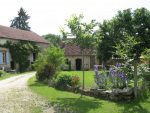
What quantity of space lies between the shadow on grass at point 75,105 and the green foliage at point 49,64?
10879 mm

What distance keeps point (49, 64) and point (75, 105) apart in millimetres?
13170

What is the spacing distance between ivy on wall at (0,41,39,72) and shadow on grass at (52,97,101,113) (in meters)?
31.3

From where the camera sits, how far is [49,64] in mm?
27766

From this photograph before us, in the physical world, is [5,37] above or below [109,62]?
above

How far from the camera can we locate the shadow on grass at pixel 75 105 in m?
13.9

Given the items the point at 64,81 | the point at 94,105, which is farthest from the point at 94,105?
the point at 64,81

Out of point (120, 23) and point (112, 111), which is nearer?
point (112, 111)

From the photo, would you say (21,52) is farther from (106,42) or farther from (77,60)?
(106,42)

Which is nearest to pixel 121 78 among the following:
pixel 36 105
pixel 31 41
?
pixel 36 105

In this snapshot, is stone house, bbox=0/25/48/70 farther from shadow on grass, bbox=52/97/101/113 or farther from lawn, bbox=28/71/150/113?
shadow on grass, bbox=52/97/101/113

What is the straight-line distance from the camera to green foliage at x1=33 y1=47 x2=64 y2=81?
27578mm

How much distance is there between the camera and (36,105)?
15.0 m

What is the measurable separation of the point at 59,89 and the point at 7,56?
87.3ft

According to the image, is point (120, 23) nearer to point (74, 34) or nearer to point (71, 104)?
point (74, 34)
